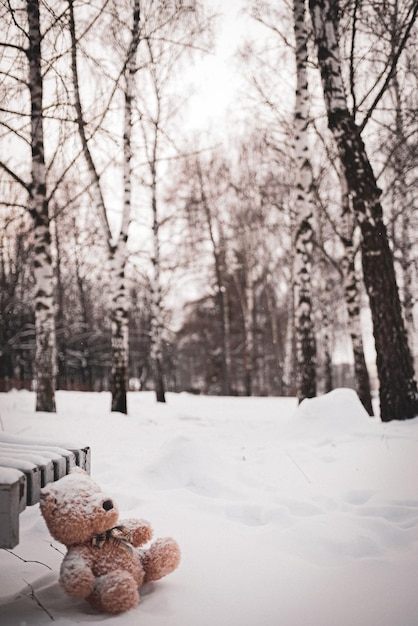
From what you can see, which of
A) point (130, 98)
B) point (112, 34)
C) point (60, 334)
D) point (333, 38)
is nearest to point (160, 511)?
point (333, 38)

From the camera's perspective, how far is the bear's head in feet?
5.46

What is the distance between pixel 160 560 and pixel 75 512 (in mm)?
452

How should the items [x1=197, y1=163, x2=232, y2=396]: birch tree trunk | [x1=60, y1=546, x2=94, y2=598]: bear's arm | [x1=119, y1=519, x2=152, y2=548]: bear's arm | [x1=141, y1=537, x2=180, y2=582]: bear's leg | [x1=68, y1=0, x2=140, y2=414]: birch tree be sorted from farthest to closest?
1. [x1=197, y1=163, x2=232, y2=396]: birch tree trunk
2. [x1=68, y1=0, x2=140, y2=414]: birch tree
3. [x1=119, y1=519, x2=152, y2=548]: bear's arm
4. [x1=141, y1=537, x2=180, y2=582]: bear's leg
5. [x1=60, y1=546, x2=94, y2=598]: bear's arm

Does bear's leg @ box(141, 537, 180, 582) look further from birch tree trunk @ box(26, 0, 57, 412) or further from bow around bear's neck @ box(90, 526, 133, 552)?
birch tree trunk @ box(26, 0, 57, 412)

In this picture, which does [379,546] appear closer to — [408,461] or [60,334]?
[408,461]

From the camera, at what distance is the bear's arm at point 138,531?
75.8 inches

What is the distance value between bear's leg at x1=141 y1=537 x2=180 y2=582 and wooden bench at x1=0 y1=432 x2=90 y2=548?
0.55 meters

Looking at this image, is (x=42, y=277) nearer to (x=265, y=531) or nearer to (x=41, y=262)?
(x=41, y=262)

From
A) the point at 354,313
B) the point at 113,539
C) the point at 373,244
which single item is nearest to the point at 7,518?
the point at 113,539

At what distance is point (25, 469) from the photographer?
1659 millimetres

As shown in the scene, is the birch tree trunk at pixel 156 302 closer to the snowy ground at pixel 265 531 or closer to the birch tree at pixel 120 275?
the birch tree at pixel 120 275

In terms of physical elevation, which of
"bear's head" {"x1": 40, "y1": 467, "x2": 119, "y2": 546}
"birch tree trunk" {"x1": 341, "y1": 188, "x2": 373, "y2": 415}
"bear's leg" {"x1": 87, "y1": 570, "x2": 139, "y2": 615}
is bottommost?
"bear's leg" {"x1": 87, "y1": 570, "x2": 139, "y2": 615}

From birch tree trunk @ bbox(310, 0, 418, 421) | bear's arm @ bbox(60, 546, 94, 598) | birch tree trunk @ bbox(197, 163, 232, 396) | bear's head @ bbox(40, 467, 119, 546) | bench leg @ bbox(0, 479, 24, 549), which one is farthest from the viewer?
birch tree trunk @ bbox(197, 163, 232, 396)

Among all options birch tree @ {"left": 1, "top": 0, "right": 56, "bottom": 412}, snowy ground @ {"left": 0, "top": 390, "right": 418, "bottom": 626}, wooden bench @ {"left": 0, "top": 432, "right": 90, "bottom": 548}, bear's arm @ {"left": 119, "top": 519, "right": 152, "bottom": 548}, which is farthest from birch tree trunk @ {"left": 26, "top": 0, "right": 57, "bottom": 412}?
bear's arm @ {"left": 119, "top": 519, "right": 152, "bottom": 548}
